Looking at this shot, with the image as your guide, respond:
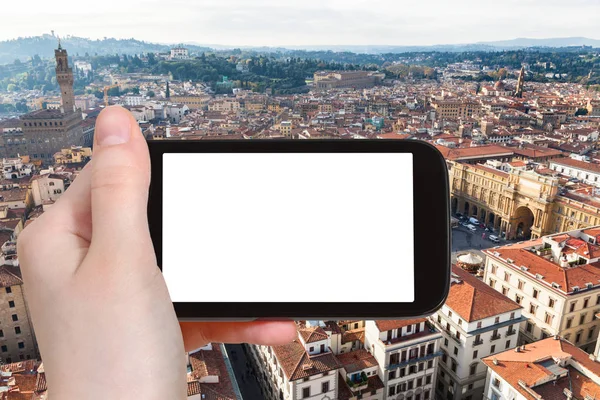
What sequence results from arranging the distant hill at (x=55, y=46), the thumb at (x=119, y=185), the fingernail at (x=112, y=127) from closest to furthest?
the thumb at (x=119, y=185) < the fingernail at (x=112, y=127) < the distant hill at (x=55, y=46)

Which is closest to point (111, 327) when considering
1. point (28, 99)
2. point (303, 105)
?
point (303, 105)

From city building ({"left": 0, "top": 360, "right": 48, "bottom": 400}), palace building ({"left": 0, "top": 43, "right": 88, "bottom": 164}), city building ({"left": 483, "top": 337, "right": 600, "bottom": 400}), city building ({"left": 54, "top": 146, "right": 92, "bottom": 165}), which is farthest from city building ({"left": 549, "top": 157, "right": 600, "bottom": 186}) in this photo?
palace building ({"left": 0, "top": 43, "right": 88, "bottom": 164})

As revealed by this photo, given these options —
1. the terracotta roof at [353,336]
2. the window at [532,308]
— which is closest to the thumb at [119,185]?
the terracotta roof at [353,336]

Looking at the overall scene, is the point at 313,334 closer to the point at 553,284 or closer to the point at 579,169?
the point at 553,284

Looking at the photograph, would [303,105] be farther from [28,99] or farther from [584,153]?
[28,99]

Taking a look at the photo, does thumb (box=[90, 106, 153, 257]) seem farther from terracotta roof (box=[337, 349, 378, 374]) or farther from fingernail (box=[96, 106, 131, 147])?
terracotta roof (box=[337, 349, 378, 374])

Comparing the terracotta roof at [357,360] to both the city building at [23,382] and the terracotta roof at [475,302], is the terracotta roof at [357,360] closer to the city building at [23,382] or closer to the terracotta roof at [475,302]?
the terracotta roof at [475,302]

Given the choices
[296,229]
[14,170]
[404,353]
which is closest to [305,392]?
[404,353]
